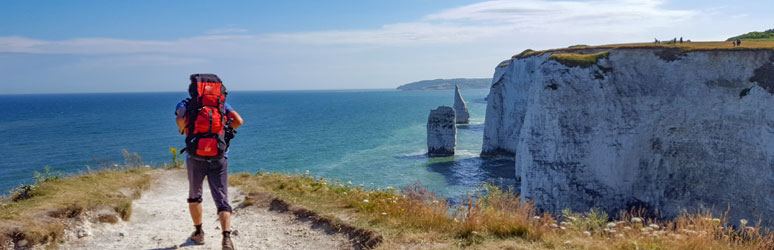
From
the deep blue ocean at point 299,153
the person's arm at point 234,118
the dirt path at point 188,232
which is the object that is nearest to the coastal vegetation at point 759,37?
the deep blue ocean at point 299,153

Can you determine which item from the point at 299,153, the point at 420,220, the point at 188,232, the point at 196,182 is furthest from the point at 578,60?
the point at 299,153

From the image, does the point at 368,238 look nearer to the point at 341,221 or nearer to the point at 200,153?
the point at 341,221

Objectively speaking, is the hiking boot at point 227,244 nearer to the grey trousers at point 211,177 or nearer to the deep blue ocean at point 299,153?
the grey trousers at point 211,177

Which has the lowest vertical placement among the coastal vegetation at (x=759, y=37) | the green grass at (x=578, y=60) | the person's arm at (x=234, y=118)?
the person's arm at (x=234, y=118)

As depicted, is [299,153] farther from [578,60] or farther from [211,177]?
[211,177]

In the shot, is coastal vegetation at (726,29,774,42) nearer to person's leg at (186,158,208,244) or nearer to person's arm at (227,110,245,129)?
person's arm at (227,110,245,129)

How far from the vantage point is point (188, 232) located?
332 inches

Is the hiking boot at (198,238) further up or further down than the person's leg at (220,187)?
further down

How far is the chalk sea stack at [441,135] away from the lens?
170 ft

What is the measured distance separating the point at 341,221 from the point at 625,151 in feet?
77.1

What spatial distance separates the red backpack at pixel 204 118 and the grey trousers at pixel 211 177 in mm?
225

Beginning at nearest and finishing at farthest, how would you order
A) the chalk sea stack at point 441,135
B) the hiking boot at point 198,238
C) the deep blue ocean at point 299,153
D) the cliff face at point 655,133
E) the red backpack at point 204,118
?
the red backpack at point 204,118 < the hiking boot at point 198,238 < the cliff face at point 655,133 < the deep blue ocean at point 299,153 < the chalk sea stack at point 441,135

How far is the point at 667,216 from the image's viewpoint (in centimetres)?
2542

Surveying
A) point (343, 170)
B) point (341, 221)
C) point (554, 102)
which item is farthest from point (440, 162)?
point (341, 221)
